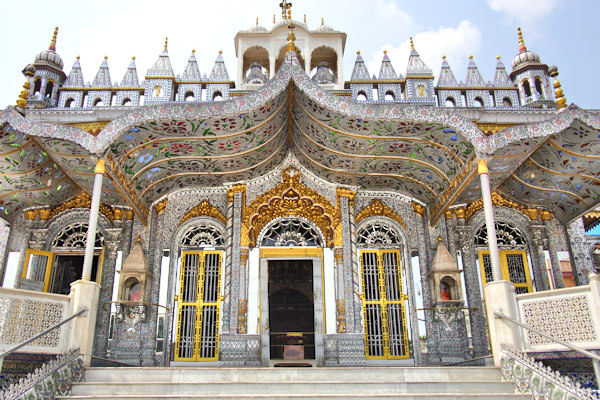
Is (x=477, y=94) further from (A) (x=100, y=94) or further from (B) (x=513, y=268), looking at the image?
(A) (x=100, y=94)

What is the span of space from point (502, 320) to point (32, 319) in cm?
576

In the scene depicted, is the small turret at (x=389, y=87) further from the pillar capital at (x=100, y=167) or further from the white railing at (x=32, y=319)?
the white railing at (x=32, y=319)

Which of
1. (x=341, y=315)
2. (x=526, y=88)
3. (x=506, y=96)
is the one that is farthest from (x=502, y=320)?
(x=526, y=88)

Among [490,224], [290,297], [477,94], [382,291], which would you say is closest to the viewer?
[490,224]

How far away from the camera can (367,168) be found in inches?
380

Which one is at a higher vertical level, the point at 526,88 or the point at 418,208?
the point at 526,88

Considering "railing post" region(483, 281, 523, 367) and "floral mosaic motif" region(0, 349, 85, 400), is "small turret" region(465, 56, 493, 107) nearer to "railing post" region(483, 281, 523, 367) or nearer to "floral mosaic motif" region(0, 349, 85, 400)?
"railing post" region(483, 281, 523, 367)

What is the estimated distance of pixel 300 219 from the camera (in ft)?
33.2

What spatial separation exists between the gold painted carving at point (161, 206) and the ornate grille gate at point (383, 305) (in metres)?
4.04

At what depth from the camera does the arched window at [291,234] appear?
10000mm

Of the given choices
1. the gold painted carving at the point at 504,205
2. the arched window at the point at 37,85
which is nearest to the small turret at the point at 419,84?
the gold painted carving at the point at 504,205

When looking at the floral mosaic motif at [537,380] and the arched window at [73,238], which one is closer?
the floral mosaic motif at [537,380]

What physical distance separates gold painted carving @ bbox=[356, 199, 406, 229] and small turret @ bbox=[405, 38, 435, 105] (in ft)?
7.94

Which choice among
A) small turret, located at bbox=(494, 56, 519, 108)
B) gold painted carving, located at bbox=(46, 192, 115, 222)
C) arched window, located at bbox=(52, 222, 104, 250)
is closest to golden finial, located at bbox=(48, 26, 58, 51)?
gold painted carving, located at bbox=(46, 192, 115, 222)
